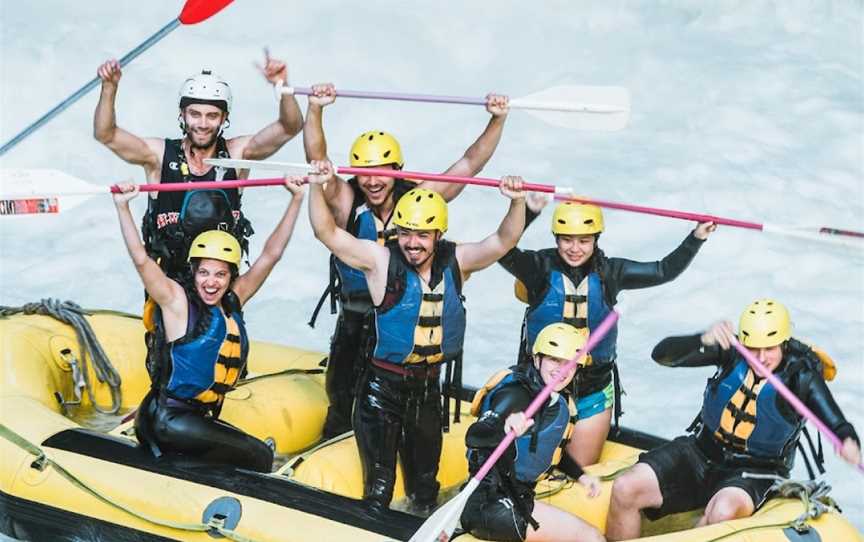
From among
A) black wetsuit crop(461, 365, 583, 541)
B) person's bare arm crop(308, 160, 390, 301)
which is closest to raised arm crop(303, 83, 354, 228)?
person's bare arm crop(308, 160, 390, 301)

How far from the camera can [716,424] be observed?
194 inches

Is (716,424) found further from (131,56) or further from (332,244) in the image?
(131,56)

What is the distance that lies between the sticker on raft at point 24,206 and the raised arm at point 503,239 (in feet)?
4.74

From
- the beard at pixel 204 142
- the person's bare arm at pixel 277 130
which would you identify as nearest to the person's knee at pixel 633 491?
the person's bare arm at pixel 277 130

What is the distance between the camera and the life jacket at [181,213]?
5.57m

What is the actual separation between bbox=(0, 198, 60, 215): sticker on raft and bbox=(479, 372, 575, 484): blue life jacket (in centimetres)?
172

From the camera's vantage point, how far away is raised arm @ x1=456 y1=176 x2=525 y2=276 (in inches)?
195

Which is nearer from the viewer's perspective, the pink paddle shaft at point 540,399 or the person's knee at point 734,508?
the pink paddle shaft at point 540,399

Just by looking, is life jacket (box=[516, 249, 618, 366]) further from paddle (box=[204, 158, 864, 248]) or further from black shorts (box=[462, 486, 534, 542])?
black shorts (box=[462, 486, 534, 542])

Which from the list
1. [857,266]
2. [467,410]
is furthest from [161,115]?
[467,410]

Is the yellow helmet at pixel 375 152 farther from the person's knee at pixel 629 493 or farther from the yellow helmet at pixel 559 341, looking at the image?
the person's knee at pixel 629 493

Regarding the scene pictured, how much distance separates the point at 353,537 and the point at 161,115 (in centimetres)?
715

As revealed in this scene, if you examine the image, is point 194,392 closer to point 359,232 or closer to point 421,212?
A: point 359,232

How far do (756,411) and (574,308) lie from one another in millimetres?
742
